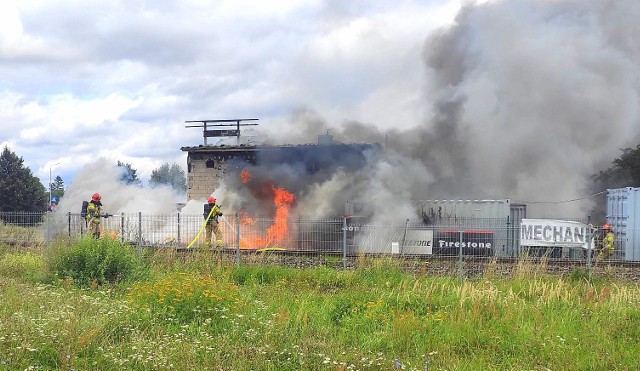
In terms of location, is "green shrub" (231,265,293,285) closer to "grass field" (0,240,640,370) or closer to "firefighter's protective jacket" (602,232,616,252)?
"grass field" (0,240,640,370)

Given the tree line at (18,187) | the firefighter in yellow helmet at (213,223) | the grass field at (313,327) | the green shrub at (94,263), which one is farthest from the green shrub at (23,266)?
the tree line at (18,187)

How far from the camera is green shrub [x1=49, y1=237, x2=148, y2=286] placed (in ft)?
35.8

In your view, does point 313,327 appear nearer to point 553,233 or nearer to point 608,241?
point 553,233

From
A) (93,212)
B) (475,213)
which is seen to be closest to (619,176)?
(475,213)

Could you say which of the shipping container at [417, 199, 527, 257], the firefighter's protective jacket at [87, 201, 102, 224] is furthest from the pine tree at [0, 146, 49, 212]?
the shipping container at [417, 199, 527, 257]

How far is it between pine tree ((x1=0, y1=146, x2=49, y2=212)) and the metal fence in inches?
1500

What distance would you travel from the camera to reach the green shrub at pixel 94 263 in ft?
35.8

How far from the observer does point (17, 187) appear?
52.6 m

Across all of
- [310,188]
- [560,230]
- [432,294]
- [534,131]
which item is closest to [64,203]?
[310,188]

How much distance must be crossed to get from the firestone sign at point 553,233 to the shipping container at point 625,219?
1.62m

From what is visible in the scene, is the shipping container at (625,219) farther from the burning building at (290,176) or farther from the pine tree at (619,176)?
the burning building at (290,176)

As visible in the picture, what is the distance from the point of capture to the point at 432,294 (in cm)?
966

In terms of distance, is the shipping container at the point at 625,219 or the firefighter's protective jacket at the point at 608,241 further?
the shipping container at the point at 625,219

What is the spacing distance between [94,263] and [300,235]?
6.75 m
